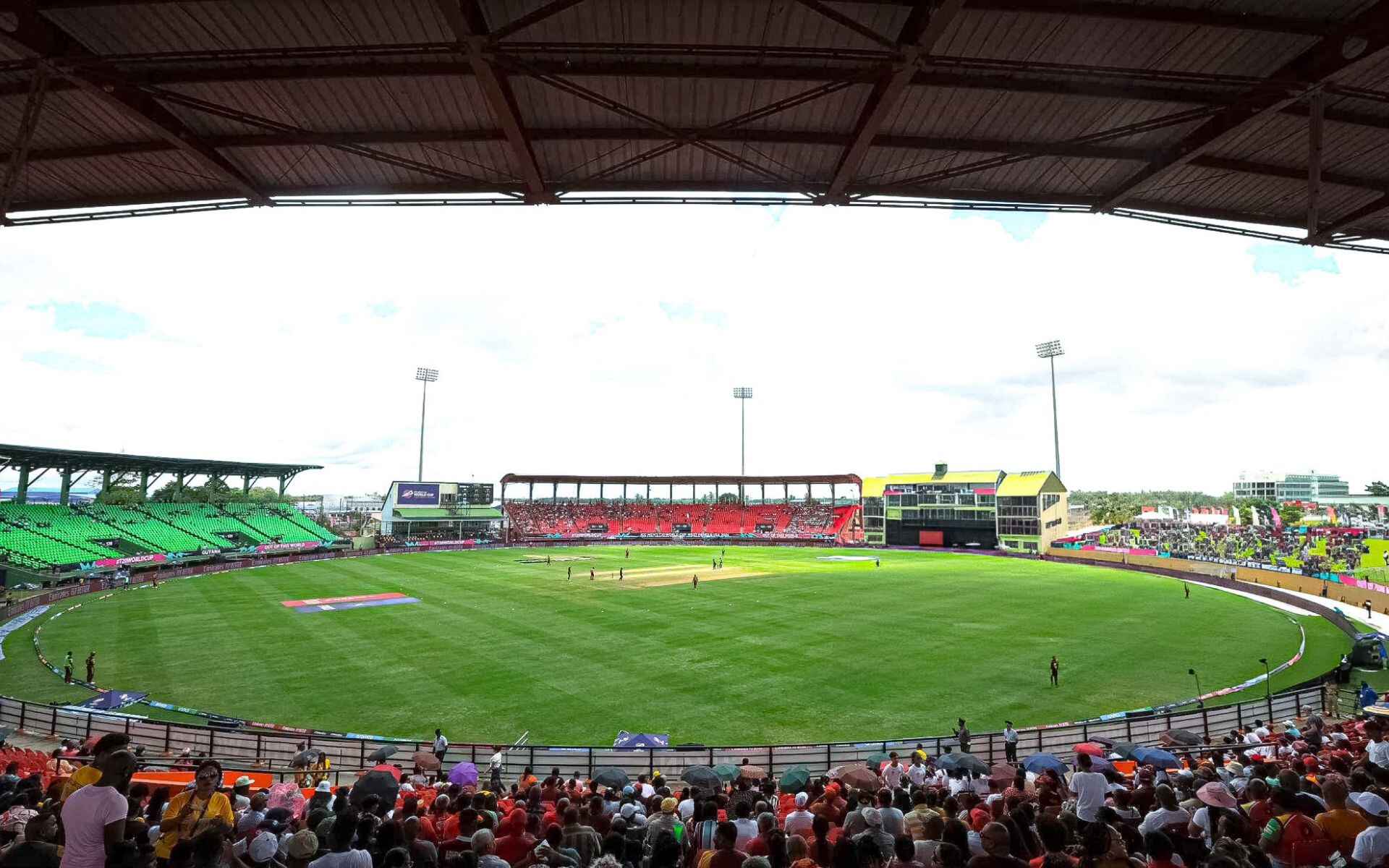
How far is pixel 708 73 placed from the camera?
10.5m

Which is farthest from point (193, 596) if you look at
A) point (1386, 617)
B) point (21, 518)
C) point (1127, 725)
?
point (1386, 617)

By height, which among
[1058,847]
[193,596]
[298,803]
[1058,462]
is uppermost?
[1058,462]

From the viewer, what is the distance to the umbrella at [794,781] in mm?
10883

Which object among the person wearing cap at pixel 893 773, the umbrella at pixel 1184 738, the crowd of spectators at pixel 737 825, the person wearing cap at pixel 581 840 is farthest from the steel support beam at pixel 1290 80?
the person wearing cap at pixel 581 840

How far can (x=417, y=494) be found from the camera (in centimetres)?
8988

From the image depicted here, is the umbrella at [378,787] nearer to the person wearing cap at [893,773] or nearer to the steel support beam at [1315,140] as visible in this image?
the person wearing cap at [893,773]

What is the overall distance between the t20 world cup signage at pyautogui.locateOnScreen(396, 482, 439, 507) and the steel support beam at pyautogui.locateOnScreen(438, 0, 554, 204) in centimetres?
8487

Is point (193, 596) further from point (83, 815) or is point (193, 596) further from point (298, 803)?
point (83, 815)

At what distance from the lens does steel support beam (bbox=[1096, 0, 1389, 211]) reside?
923cm

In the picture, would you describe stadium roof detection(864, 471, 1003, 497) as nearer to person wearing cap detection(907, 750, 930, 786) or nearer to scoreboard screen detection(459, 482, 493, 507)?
scoreboard screen detection(459, 482, 493, 507)

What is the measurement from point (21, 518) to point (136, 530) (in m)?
7.59

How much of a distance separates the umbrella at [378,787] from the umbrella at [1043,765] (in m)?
10.9

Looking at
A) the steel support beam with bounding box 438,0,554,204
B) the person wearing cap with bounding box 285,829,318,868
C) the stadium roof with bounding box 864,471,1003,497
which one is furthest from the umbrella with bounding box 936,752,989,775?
the stadium roof with bounding box 864,471,1003,497

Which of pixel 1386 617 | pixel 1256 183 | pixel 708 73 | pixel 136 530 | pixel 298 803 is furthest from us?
pixel 136 530
